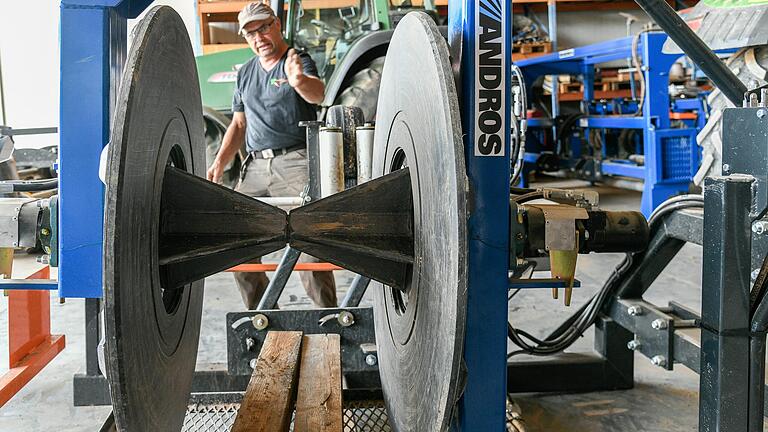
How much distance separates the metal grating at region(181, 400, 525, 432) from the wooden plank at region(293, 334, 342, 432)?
18cm

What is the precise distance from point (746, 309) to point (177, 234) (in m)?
1.20

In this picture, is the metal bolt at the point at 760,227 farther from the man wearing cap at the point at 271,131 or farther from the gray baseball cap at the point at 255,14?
the gray baseball cap at the point at 255,14

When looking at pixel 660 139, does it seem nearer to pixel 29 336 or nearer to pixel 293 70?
pixel 293 70

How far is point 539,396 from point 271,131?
174 cm

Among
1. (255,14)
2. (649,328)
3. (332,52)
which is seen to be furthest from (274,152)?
(649,328)

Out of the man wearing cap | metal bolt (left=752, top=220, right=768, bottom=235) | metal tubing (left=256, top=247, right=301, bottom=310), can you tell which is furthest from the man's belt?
metal bolt (left=752, top=220, right=768, bottom=235)

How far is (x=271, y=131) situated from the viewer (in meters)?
3.46

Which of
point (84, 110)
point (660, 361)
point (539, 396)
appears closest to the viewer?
point (84, 110)

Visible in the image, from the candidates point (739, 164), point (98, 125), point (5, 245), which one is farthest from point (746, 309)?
point (5, 245)

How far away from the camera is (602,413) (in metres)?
2.43

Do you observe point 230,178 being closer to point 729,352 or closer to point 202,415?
point 202,415

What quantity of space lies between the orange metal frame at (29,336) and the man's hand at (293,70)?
1.21 meters

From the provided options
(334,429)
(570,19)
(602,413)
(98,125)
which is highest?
(570,19)

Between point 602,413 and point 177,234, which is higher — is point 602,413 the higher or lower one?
the lower one
